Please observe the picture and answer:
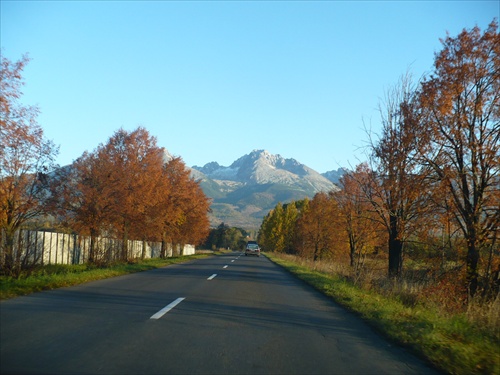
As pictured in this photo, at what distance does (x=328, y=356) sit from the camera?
239 inches

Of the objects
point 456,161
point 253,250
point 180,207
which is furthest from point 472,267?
point 253,250

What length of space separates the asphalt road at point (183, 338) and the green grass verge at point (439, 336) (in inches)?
11.7

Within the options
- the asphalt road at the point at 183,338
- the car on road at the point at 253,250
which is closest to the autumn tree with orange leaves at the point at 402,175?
the asphalt road at the point at 183,338

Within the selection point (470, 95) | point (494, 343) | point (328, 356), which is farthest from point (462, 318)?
point (470, 95)

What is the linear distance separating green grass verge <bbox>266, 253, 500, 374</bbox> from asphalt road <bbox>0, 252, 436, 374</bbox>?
0.30 m

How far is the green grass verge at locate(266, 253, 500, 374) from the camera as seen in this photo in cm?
579

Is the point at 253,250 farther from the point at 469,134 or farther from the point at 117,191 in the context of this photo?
the point at 469,134

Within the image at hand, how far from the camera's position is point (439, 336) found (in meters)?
7.09

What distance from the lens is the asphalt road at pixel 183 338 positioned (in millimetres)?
5301

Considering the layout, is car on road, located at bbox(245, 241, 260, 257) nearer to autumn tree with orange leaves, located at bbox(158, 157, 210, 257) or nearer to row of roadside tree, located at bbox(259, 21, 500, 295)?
autumn tree with orange leaves, located at bbox(158, 157, 210, 257)

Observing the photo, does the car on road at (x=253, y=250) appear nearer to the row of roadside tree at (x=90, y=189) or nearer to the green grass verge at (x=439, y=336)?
the row of roadside tree at (x=90, y=189)

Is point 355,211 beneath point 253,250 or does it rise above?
above

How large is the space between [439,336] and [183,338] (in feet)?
14.1

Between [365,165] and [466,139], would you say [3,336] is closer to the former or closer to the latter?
[466,139]
